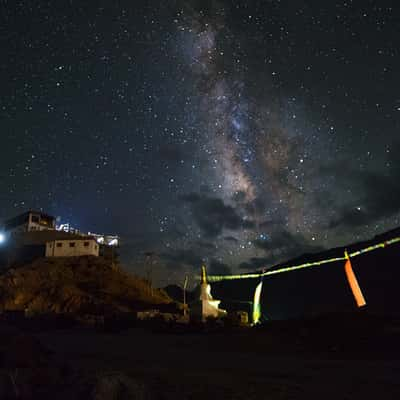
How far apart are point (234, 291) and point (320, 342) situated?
106358mm

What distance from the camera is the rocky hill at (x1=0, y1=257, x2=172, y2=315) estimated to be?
137 feet

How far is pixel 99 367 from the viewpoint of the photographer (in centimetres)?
1083

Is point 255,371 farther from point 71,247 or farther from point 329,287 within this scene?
point 329,287

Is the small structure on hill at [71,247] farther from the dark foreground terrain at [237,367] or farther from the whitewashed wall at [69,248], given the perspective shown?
the dark foreground terrain at [237,367]

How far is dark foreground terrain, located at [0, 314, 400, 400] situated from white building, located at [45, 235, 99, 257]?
42.7m

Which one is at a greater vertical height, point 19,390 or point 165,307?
point 165,307

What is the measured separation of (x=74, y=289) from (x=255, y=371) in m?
40.3

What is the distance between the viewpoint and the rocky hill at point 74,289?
41875 mm

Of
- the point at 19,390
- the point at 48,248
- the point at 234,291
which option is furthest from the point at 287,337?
the point at 234,291

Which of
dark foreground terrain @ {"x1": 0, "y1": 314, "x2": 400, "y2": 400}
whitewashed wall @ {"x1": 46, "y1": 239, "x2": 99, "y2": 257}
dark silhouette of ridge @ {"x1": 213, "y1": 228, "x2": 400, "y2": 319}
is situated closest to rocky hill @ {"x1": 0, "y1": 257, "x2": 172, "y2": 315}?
whitewashed wall @ {"x1": 46, "y1": 239, "x2": 99, "y2": 257}

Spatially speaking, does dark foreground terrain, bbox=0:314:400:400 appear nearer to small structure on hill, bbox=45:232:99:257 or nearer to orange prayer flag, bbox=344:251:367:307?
orange prayer flag, bbox=344:251:367:307

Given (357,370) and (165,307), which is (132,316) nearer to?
(165,307)

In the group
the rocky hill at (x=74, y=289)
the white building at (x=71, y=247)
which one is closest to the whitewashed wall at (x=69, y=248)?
the white building at (x=71, y=247)

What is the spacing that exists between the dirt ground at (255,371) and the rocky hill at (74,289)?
26.5m
